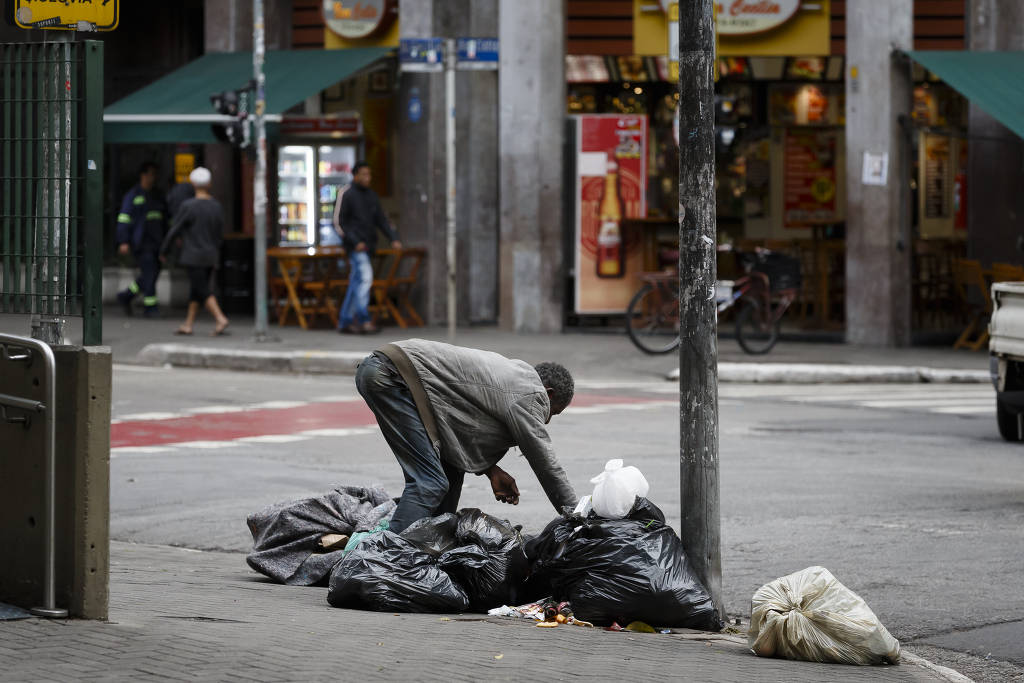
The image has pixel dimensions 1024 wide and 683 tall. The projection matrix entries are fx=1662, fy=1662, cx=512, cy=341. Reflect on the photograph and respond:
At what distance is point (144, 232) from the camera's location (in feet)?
75.9

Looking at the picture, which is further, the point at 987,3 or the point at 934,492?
the point at 987,3

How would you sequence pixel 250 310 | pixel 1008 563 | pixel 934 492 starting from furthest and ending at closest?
1. pixel 250 310
2. pixel 934 492
3. pixel 1008 563

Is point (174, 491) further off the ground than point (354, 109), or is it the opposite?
point (354, 109)

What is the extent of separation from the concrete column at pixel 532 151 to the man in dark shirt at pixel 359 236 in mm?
1729

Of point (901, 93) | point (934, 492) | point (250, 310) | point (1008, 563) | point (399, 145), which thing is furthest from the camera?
point (250, 310)

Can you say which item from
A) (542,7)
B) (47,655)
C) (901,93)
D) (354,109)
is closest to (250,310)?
(354,109)

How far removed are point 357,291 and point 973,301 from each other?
7.73 metres

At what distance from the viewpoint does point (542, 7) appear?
21.4 meters

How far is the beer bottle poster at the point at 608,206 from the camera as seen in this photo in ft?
71.6

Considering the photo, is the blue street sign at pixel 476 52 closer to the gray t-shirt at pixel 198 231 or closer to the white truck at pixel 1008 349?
the gray t-shirt at pixel 198 231

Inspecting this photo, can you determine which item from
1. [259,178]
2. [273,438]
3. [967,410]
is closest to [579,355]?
[259,178]

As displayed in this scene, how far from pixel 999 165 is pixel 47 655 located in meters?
19.4

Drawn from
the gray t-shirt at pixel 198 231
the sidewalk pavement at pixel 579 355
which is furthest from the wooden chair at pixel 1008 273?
the gray t-shirt at pixel 198 231

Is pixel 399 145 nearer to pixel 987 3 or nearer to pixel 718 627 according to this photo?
pixel 987 3
